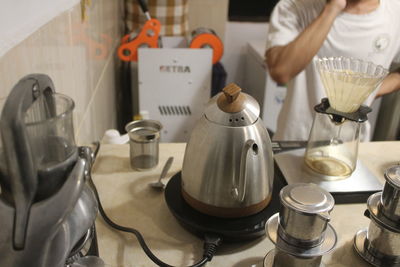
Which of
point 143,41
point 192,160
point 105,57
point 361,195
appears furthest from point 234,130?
point 143,41

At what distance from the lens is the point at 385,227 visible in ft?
1.77

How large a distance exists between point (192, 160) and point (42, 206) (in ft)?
1.09

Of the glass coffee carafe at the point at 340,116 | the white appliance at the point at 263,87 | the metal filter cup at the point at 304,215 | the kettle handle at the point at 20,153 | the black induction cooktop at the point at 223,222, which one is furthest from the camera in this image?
the white appliance at the point at 263,87

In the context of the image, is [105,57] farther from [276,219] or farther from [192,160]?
[276,219]

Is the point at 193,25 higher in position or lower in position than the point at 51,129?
lower

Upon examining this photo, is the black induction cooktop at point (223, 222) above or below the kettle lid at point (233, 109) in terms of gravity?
below

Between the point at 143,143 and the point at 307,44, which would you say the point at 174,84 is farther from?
the point at 143,143

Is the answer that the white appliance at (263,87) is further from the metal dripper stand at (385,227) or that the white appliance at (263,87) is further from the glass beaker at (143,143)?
the metal dripper stand at (385,227)

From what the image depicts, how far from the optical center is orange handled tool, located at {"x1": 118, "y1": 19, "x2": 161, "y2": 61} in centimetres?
161

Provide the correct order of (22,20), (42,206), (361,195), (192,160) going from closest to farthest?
(42,206) → (22,20) → (192,160) → (361,195)

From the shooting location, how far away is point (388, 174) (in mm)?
543

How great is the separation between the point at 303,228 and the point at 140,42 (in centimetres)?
130

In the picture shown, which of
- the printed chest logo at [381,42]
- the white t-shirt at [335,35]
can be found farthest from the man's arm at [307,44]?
the printed chest logo at [381,42]

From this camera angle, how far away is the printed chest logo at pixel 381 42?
127cm
